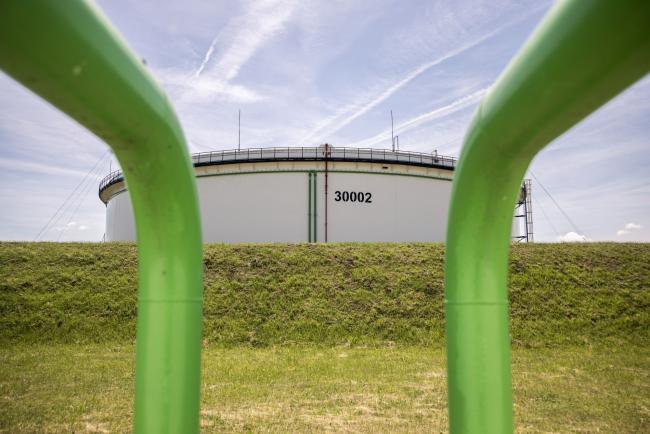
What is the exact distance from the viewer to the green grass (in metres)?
6.58

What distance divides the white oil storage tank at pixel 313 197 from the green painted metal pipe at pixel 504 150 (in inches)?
808

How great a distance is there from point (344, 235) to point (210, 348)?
1155cm

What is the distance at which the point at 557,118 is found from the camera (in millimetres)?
1982

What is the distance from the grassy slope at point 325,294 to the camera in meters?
13.4

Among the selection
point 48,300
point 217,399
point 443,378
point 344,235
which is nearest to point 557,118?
point 217,399

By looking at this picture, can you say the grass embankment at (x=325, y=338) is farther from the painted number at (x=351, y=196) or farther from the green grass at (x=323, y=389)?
the painted number at (x=351, y=196)

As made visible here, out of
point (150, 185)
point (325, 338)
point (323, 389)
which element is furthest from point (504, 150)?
point (325, 338)

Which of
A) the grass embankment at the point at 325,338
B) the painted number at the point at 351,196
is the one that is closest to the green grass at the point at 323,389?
the grass embankment at the point at 325,338

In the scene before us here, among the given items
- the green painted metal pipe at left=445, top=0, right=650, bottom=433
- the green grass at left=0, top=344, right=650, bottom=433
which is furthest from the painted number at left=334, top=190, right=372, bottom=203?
the green painted metal pipe at left=445, top=0, right=650, bottom=433

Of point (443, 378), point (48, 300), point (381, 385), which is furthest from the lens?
point (48, 300)

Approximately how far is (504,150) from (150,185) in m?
1.68

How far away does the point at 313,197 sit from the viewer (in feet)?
77.0

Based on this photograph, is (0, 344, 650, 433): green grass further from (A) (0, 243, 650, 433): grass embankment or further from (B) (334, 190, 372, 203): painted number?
(B) (334, 190, 372, 203): painted number

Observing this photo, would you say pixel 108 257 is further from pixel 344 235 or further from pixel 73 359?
pixel 344 235
